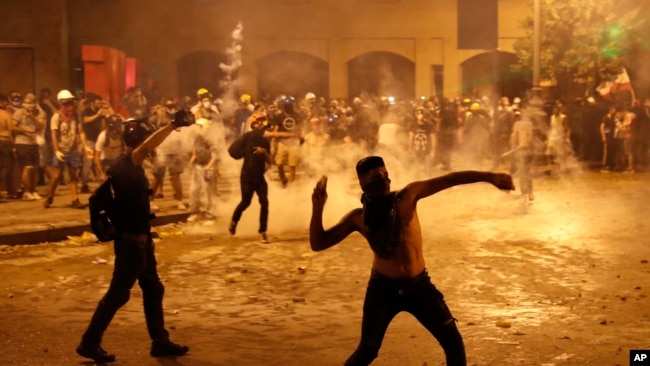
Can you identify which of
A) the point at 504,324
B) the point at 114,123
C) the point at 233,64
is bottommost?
the point at 504,324

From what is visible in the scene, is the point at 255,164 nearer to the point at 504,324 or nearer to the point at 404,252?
the point at 504,324

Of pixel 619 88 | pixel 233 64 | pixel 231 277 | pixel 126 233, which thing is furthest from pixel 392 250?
pixel 233 64

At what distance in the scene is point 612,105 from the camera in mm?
20578

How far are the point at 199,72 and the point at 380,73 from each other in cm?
620

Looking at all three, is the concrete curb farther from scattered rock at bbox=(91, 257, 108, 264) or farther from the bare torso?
the bare torso

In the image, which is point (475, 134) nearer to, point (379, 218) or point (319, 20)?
point (319, 20)

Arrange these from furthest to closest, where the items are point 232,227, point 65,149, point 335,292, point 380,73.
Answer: point 380,73
point 65,149
point 232,227
point 335,292

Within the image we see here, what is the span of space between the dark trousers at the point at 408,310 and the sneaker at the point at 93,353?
1793 millimetres

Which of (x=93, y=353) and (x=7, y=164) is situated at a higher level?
(x=7, y=164)

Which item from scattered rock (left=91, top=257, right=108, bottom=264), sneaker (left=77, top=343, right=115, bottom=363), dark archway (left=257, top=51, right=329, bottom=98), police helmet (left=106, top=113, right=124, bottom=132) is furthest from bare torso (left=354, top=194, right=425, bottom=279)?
dark archway (left=257, top=51, right=329, bottom=98)

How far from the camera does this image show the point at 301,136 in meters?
13.0

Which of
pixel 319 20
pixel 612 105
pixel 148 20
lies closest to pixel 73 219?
pixel 612 105

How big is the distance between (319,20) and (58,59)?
33.8 feet

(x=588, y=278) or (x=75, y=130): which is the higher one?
(x=75, y=130)
